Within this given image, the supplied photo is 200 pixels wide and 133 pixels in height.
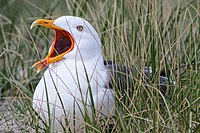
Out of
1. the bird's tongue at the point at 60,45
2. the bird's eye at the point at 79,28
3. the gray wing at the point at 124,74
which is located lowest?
the gray wing at the point at 124,74

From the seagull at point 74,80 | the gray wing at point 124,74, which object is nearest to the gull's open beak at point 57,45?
the seagull at point 74,80

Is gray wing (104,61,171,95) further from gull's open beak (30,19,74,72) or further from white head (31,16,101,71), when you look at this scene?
gull's open beak (30,19,74,72)

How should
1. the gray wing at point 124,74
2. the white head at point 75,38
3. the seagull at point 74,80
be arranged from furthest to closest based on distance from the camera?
the white head at point 75,38
the gray wing at point 124,74
the seagull at point 74,80

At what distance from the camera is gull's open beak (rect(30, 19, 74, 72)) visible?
3.63m

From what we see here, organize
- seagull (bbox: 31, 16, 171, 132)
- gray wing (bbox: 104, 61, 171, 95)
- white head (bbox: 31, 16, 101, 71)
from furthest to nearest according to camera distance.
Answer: white head (bbox: 31, 16, 101, 71) → gray wing (bbox: 104, 61, 171, 95) → seagull (bbox: 31, 16, 171, 132)

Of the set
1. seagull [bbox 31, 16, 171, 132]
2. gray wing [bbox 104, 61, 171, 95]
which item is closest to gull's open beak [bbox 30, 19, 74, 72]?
seagull [bbox 31, 16, 171, 132]

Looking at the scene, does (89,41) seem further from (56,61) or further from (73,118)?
(73,118)

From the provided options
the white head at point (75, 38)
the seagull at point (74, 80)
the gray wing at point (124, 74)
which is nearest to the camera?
the seagull at point (74, 80)

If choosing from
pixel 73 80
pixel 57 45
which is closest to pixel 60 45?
pixel 57 45

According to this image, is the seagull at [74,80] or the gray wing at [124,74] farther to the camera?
the gray wing at [124,74]

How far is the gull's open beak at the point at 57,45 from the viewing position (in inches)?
143

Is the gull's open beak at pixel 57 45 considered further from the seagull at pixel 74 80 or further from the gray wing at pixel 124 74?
the gray wing at pixel 124 74

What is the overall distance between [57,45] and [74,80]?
34 centimetres

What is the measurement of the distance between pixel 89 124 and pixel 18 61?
1.87 m
